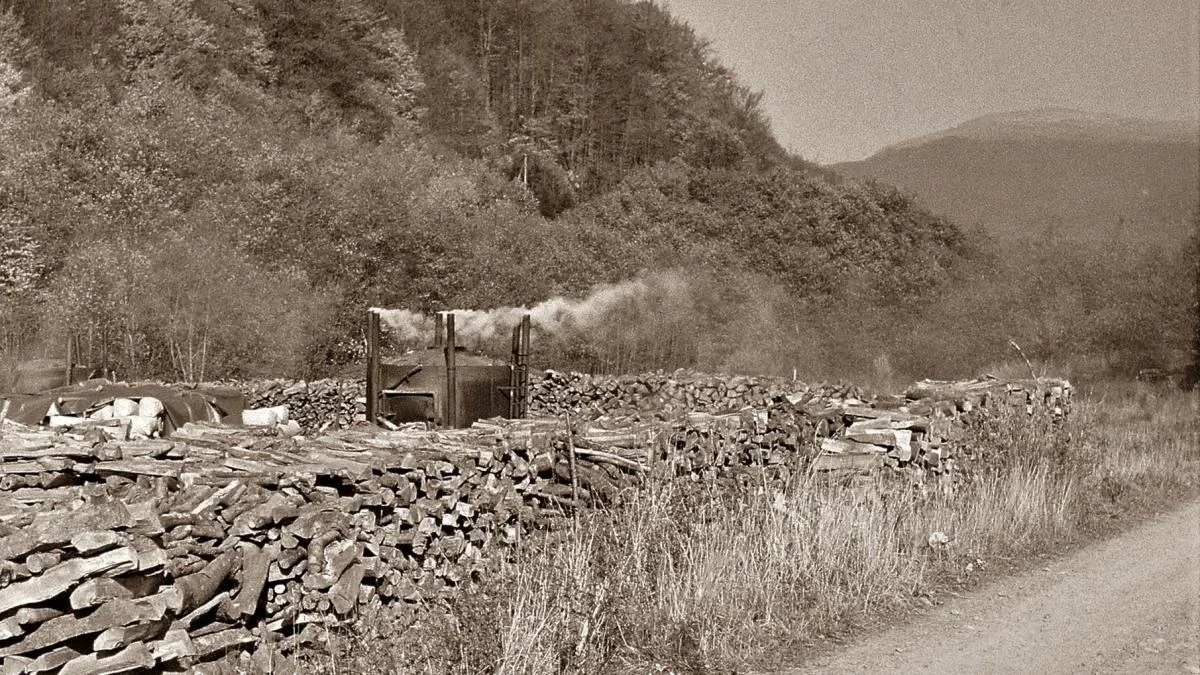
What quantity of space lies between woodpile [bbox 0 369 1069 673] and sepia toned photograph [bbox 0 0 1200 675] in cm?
3

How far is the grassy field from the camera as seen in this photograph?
19.7 feet

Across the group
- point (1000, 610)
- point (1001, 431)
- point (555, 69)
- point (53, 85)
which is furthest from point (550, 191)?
point (1000, 610)

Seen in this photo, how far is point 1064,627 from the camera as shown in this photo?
7453mm

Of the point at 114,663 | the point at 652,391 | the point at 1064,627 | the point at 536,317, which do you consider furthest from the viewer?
the point at 536,317

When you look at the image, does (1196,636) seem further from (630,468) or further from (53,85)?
(53,85)

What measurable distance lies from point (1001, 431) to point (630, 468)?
18.5 ft

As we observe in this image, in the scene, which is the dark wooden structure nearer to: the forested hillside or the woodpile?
the woodpile

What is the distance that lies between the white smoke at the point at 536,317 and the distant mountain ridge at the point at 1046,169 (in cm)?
2930

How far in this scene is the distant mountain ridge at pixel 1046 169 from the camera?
70.9 metres

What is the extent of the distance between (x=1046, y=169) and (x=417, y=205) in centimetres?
7362

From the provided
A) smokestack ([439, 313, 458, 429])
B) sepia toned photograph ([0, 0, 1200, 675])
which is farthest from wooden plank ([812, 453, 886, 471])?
smokestack ([439, 313, 458, 429])

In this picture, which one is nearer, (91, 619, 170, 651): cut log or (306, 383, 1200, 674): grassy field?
(91, 619, 170, 651): cut log

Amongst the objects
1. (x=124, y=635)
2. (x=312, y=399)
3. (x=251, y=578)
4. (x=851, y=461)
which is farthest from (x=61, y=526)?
(x=312, y=399)

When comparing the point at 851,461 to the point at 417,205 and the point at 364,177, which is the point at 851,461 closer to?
the point at 417,205
